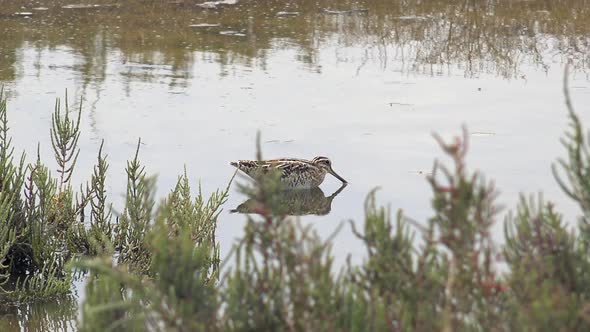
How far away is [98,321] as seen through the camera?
3359 mm

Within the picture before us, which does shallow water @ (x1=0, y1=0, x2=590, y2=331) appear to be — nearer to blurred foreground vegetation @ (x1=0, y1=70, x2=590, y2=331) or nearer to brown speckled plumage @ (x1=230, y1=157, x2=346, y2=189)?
brown speckled plumage @ (x1=230, y1=157, x2=346, y2=189)

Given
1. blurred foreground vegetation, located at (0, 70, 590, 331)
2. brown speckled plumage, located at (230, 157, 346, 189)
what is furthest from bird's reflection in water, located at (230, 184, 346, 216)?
blurred foreground vegetation, located at (0, 70, 590, 331)

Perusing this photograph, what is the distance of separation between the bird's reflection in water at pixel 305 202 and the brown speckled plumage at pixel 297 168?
0.09m

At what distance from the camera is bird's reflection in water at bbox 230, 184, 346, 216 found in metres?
8.11

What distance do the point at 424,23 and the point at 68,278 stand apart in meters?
8.93

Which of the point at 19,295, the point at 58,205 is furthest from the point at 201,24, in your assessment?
the point at 19,295

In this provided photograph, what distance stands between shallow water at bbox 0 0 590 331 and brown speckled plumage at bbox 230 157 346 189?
15 cm

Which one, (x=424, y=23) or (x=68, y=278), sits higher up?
(x=424, y=23)

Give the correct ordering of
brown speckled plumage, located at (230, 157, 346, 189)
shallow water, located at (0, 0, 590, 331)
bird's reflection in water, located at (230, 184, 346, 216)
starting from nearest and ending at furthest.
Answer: bird's reflection in water, located at (230, 184, 346, 216)
brown speckled plumage, located at (230, 157, 346, 189)
shallow water, located at (0, 0, 590, 331)

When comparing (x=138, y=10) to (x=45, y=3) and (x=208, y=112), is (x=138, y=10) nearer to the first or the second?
(x=45, y=3)

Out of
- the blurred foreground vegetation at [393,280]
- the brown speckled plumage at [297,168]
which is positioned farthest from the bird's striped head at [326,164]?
the blurred foreground vegetation at [393,280]

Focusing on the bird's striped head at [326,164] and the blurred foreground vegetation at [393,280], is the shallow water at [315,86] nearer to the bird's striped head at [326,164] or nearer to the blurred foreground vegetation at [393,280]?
the bird's striped head at [326,164]

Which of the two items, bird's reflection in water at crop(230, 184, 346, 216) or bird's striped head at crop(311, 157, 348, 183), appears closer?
bird's reflection in water at crop(230, 184, 346, 216)

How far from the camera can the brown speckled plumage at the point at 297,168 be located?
28.3 ft
